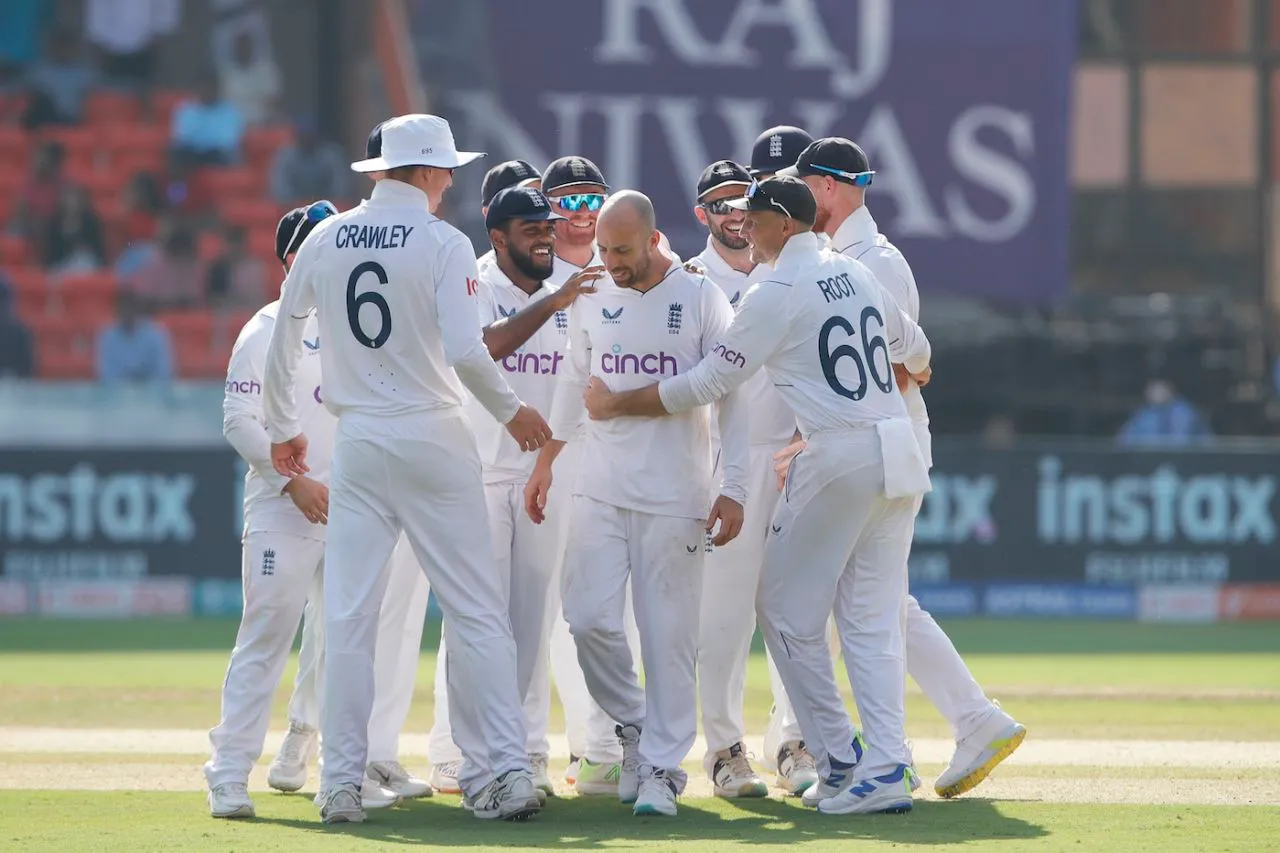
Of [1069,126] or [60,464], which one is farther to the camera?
[1069,126]

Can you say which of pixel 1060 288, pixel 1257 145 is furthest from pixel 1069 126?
pixel 1257 145

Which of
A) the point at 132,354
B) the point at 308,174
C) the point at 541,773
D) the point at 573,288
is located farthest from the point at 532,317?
the point at 308,174

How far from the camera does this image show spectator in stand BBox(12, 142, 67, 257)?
1958 centimetres

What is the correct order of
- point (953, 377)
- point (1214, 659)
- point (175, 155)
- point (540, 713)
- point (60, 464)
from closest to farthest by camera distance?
point (540, 713), point (1214, 659), point (60, 464), point (953, 377), point (175, 155)

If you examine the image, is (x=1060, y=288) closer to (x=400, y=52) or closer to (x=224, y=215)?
(x=400, y=52)

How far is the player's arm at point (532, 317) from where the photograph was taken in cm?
697

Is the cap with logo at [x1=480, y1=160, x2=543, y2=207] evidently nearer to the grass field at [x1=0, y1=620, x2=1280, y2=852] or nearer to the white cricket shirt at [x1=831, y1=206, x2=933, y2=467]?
the white cricket shirt at [x1=831, y1=206, x2=933, y2=467]

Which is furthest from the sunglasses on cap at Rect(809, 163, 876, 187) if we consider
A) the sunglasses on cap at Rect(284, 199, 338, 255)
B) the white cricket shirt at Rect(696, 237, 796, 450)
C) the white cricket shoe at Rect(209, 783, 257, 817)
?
the white cricket shoe at Rect(209, 783, 257, 817)

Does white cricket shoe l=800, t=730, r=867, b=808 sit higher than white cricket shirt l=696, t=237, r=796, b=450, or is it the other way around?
white cricket shirt l=696, t=237, r=796, b=450

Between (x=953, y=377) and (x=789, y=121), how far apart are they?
2.84m

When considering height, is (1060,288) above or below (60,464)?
above

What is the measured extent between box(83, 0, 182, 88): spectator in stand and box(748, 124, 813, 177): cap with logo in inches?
584

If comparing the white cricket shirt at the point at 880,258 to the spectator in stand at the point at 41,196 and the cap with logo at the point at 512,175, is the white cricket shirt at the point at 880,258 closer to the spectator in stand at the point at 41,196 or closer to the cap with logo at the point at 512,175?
the cap with logo at the point at 512,175

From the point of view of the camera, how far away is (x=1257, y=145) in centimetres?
2083
